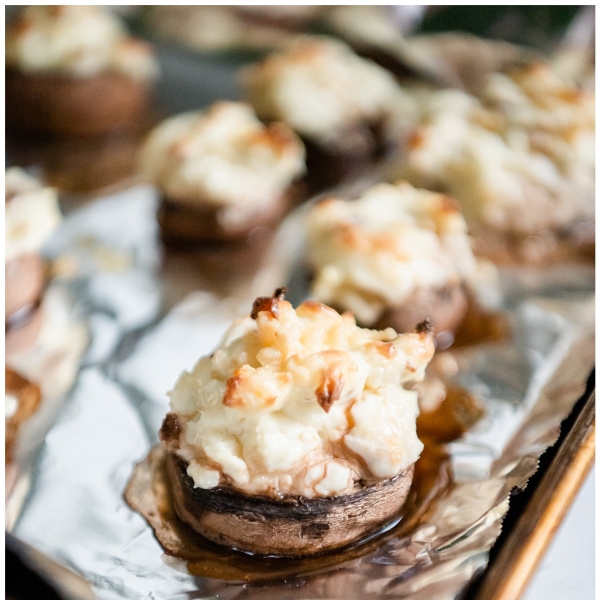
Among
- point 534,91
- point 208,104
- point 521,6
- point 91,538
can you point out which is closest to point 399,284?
point 91,538

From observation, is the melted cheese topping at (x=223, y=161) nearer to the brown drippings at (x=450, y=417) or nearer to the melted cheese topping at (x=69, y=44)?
the melted cheese topping at (x=69, y=44)

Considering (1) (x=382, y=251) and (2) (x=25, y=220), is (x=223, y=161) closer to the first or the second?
(2) (x=25, y=220)

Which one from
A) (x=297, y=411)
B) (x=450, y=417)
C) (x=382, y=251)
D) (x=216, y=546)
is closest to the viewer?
(x=297, y=411)

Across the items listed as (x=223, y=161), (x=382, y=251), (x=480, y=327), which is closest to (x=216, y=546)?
(x=382, y=251)

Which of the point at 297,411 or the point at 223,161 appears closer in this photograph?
the point at 297,411

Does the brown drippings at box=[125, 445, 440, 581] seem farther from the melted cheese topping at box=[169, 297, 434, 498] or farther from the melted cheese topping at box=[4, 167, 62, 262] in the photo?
the melted cheese topping at box=[4, 167, 62, 262]

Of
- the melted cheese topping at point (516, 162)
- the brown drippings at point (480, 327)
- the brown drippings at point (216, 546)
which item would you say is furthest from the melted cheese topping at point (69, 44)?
the brown drippings at point (216, 546)
